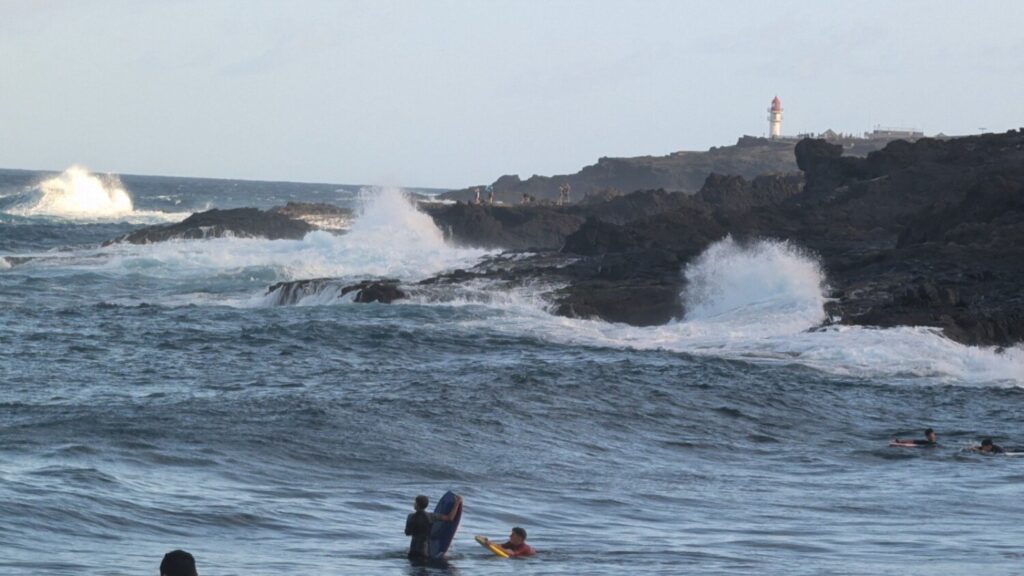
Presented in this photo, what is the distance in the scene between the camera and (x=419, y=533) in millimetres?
11852

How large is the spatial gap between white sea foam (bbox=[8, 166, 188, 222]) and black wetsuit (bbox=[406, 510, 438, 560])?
251ft

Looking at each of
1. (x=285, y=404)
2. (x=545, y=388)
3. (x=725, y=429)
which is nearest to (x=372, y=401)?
(x=285, y=404)

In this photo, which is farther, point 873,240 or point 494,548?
point 873,240

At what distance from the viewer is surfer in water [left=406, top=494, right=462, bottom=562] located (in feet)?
38.9

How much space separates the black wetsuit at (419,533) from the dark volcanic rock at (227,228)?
152 feet

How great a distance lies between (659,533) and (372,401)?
26.8 feet

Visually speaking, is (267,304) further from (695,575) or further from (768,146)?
(768,146)

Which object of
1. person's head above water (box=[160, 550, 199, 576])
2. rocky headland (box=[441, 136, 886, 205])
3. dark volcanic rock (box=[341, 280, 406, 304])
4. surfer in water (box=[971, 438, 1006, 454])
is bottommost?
surfer in water (box=[971, 438, 1006, 454])

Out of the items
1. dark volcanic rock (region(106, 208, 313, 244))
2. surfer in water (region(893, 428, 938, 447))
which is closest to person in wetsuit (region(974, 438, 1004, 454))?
surfer in water (region(893, 428, 938, 447))

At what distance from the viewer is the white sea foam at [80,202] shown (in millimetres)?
88250

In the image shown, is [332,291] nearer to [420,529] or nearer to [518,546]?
[518,546]

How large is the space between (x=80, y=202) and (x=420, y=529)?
8763 cm

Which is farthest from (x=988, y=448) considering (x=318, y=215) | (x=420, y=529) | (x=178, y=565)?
(x=318, y=215)

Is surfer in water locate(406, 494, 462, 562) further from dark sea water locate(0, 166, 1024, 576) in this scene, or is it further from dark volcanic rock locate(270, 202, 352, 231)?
dark volcanic rock locate(270, 202, 352, 231)
